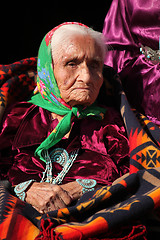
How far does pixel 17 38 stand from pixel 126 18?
974 millimetres

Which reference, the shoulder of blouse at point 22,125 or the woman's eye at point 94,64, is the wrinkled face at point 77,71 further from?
the shoulder of blouse at point 22,125

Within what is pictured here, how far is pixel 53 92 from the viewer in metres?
1.81

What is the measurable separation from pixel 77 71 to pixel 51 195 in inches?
25.0

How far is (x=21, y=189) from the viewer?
1.58m

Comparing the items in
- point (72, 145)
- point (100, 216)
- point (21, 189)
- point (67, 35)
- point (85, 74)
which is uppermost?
point (67, 35)

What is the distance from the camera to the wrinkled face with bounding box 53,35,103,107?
1.70 m

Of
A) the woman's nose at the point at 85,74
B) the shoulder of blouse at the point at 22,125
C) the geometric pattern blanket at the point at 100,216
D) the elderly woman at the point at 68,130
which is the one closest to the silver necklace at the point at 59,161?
the elderly woman at the point at 68,130

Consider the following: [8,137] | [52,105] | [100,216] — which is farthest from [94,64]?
[100,216]

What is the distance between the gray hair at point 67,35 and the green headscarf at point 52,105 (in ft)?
0.11

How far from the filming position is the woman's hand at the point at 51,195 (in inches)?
58.1

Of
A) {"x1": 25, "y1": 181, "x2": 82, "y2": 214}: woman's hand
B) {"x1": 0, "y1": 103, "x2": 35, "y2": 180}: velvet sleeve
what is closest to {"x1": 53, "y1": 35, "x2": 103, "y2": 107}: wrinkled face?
{"x1": 0, "y1": 103, "x2": 35, "y2": 180}: velvet sleeve

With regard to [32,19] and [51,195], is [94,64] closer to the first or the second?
[51,195]

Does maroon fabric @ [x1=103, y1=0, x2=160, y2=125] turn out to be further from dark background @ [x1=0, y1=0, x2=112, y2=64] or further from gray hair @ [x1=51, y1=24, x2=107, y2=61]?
dark background @ [x1=0, y1=0, x2=112, y2=64]

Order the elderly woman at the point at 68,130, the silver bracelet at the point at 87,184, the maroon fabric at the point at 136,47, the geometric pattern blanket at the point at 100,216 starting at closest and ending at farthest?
the geometric pattern blanket at the point at 100,216 → the silver bracelet at the point at 87,184 → the elderly woman at the point at 68,130 → the maroon fabric at the point at 136,47
